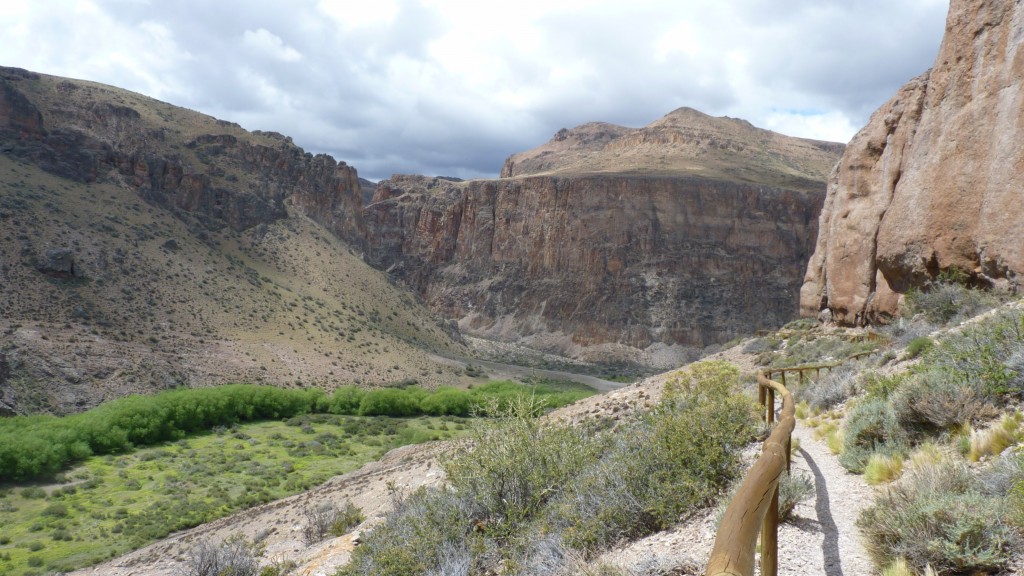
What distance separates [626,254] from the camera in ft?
326

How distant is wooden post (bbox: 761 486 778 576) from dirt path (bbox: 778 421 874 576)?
41.8 inches

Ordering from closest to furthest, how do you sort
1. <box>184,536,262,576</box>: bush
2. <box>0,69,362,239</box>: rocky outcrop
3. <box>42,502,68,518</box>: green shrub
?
<box>184,536,262,576</box>: bush → <box>42,502,68,518</box>: green shrub → <box>0,69,362,239</box>: rocky outcrop

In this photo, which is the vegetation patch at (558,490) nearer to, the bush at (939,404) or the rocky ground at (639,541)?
the rocky ground at (639,541)

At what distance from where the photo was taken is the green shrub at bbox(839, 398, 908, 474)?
662 cm

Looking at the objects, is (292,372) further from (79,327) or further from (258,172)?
(258,172)

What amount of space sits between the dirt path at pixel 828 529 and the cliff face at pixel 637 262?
87.8m

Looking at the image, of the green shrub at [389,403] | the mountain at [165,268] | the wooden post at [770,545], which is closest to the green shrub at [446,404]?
the green shrub at [389,403]

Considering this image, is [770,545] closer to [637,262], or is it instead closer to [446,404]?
[446,404]

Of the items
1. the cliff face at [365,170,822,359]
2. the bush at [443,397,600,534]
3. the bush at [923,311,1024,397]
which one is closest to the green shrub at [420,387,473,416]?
the bush at [443,397,600,534]

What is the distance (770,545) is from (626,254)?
97.5 m

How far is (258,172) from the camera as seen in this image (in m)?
84.6

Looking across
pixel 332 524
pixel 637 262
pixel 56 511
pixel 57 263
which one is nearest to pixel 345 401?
pixel 56 511

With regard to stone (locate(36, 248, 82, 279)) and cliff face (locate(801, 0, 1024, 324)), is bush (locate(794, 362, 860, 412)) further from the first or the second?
stone (locate(36, 248, 82, 279))

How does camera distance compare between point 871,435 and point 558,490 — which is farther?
point 558,490
